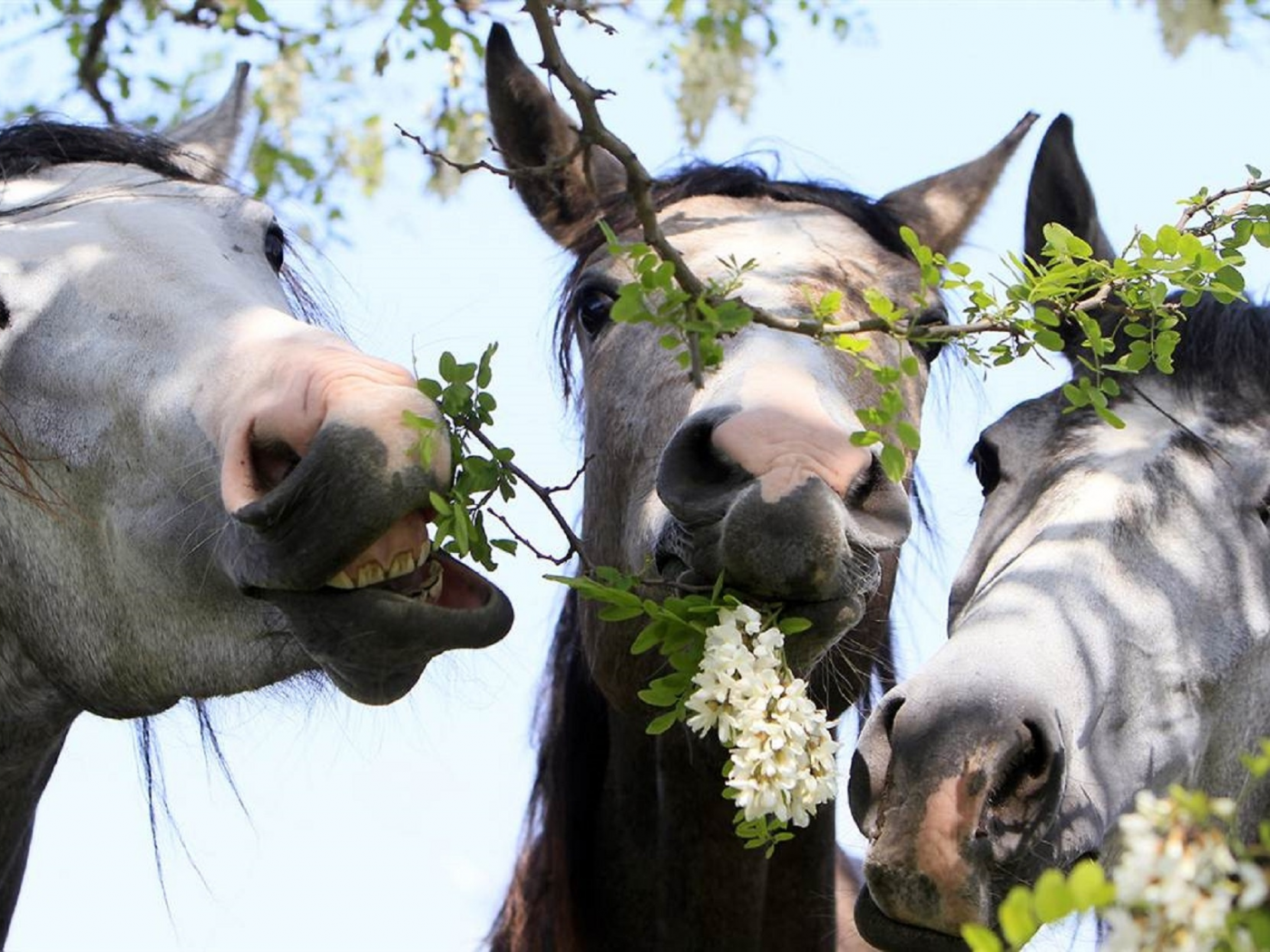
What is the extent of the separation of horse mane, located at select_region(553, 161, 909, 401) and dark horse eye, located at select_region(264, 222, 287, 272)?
40.7 inches

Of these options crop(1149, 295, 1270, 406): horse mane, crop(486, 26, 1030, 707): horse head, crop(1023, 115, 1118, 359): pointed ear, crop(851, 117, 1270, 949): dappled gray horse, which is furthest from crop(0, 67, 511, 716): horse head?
crop(1023, 115, 1118, 359): pointed ear

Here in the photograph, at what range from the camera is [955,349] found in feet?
17.3

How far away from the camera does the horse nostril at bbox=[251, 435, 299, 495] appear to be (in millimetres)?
3418

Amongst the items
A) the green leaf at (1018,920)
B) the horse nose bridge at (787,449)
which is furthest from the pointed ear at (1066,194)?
the green leaf at (1018,920)

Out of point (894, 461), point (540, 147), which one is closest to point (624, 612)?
point (894, 461)

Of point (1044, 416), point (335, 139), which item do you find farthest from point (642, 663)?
point (335, 139)

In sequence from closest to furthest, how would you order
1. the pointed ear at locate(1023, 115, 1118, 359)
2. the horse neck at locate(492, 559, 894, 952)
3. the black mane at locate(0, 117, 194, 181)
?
the black mane at locate(0, 117, 194, 181), the horse neck at locate(492, 559, 894, 952), the pointed ear at locate(1023, 115, 1118, 359)

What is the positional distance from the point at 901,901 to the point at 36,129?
3126 mm

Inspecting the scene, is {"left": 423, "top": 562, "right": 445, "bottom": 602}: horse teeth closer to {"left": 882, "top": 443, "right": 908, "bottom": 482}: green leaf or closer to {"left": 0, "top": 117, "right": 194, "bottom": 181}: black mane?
{"left": 882, "top": 443, "right": 908, "bottom": 482}: green leaf

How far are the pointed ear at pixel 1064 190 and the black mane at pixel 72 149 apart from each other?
258cm

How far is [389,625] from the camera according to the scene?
343 cm

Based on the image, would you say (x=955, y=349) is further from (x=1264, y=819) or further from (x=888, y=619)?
(x=1264, y=819)

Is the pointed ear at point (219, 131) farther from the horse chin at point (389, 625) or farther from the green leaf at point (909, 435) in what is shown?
the green leaf at point (909, 435)

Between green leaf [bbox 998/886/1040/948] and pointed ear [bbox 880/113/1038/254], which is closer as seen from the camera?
green leaf [bbox 998/886/1040/948]
